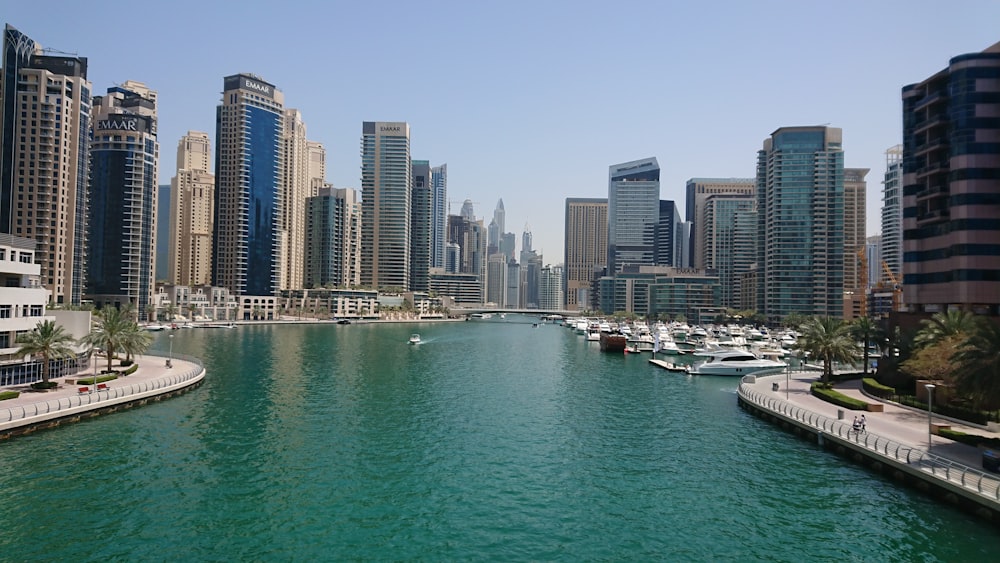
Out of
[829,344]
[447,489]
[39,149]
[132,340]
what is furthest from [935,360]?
[39,149]

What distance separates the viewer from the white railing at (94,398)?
5297 centimetres

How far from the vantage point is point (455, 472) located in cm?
4628

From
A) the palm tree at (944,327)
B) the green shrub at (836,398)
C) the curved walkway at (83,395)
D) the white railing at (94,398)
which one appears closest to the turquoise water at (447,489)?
the curved walkway at (83,395)

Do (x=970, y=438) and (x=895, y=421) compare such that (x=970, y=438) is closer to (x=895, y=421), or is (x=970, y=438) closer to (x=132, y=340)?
(x=895, y=421)

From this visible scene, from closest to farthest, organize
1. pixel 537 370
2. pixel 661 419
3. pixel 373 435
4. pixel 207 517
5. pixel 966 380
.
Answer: pixel 207 517 → pixel 966 380 → pixel 373 435 → pixel 661 419 → pixel 537 370

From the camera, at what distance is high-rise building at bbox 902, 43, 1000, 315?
76.0m

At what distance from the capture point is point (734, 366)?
109m

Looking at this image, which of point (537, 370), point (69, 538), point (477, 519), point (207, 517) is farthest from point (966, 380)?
point (537, 370)

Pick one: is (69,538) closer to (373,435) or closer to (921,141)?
(373,435)

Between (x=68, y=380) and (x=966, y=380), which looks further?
(x=68, y=380)

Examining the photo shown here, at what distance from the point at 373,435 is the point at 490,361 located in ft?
237

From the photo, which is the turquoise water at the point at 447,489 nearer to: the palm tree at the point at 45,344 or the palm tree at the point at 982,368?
the palm tree at the point at 982,368

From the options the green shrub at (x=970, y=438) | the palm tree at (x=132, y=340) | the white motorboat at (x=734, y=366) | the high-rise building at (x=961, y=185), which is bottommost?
the white motorboat at (x=734, y=366)

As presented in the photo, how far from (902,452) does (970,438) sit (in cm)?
606
